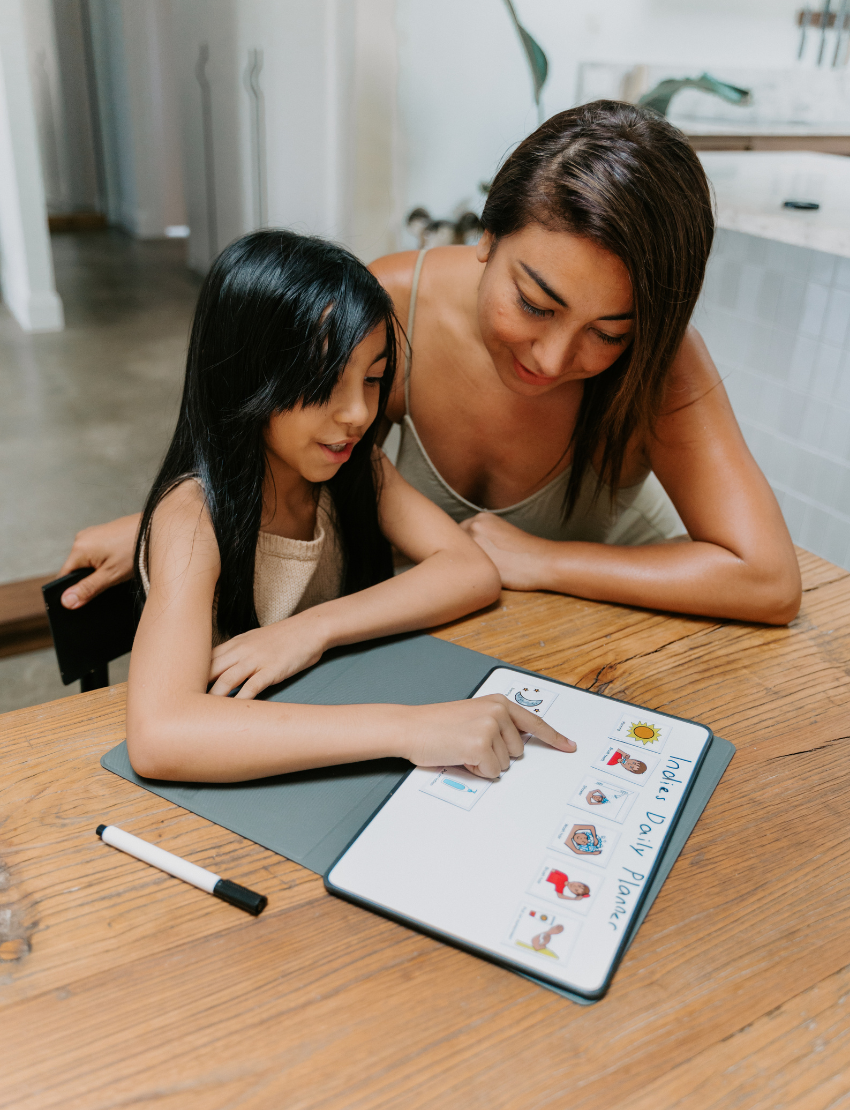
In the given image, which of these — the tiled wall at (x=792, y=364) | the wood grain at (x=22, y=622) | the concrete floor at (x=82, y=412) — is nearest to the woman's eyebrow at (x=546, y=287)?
the wood grain at (x=22, y=622)

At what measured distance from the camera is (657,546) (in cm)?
105

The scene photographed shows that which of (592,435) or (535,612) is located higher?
(592,435)

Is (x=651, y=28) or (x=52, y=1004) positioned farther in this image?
(x=651, y=28)

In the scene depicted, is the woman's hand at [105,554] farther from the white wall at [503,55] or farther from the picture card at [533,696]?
the white wall at [503,55]

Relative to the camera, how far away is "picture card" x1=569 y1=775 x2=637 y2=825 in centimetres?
66

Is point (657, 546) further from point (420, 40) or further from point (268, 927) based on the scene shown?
point (420, 40)

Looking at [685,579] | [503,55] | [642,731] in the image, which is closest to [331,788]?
[642,731]

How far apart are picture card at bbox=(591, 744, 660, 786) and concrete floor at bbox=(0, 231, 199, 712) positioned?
166 centimetres

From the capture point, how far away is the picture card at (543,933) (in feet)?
1.81

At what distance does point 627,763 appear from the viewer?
0.72m

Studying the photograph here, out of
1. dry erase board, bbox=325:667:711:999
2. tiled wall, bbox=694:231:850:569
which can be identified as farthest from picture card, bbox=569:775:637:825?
tiled wall, bbox=694:231:850:569

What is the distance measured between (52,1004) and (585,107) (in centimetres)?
93

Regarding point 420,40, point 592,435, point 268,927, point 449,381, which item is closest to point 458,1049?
point 268,927

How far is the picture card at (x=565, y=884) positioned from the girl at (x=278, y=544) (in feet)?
0.32
